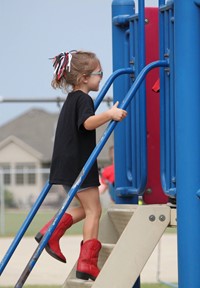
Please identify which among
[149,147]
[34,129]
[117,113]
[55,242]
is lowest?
[34,129]

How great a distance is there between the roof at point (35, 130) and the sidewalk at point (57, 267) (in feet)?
112

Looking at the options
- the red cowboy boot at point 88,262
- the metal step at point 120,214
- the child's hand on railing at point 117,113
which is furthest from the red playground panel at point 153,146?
the child's hand on railing at point 117,113

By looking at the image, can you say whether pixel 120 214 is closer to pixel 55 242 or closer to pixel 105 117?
pixel 55 242

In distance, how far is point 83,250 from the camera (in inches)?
253

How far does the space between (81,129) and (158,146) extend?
2.41 ft

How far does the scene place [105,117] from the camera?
6.19 metres

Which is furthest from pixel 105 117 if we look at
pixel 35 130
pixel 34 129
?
pixel 34 129

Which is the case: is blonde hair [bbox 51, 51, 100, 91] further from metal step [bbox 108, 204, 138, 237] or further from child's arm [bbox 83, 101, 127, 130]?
metal step [bbox 108, 204, 138, 237]

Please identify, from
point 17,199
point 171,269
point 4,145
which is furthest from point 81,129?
point 4,145

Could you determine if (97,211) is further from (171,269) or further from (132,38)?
(171,269)

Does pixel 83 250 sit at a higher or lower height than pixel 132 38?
lower

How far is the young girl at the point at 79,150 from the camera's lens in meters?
6.41

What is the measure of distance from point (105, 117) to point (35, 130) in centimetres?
4802

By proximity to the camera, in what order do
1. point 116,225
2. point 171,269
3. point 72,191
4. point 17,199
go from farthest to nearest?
point 17,199, point 171,269, point 116,225, point 72,191
